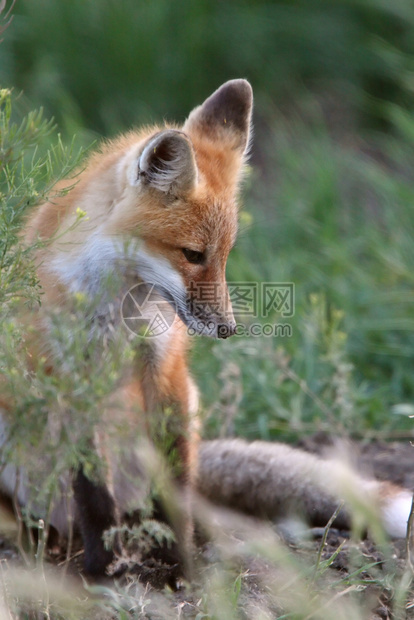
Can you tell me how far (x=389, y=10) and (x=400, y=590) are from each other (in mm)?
6152

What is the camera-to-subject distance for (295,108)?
25.7 ft

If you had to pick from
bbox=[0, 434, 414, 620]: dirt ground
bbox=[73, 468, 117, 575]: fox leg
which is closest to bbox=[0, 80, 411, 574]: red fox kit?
bbox=[73, 468, 117, 575]: fox leg

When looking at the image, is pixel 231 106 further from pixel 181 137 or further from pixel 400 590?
pixel 400 590

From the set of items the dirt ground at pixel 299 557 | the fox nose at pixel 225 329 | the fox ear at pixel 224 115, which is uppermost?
the fox ear at pixel 224 115

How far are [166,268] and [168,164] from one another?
1.24 feet

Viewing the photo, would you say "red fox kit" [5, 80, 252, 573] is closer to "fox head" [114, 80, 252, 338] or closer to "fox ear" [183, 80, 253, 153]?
"fox head" [114, 80, 252, 338]

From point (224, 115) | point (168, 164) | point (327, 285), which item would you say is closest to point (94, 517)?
point (168, 164)

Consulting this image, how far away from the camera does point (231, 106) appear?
3359mm

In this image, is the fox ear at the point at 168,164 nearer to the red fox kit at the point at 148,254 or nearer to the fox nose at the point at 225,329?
the red fox kit at the point at 148,254

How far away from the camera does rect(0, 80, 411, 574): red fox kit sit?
2.89m

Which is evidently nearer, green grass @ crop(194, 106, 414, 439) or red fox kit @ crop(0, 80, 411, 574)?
red fox kit @ crop(0, 80, 411, 574)

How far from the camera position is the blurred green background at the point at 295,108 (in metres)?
5.05

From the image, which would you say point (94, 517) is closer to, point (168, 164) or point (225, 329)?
point (225, 329)

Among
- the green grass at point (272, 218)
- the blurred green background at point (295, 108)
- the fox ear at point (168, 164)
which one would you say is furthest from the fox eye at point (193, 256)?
the blurred green background at point (295, 108)
